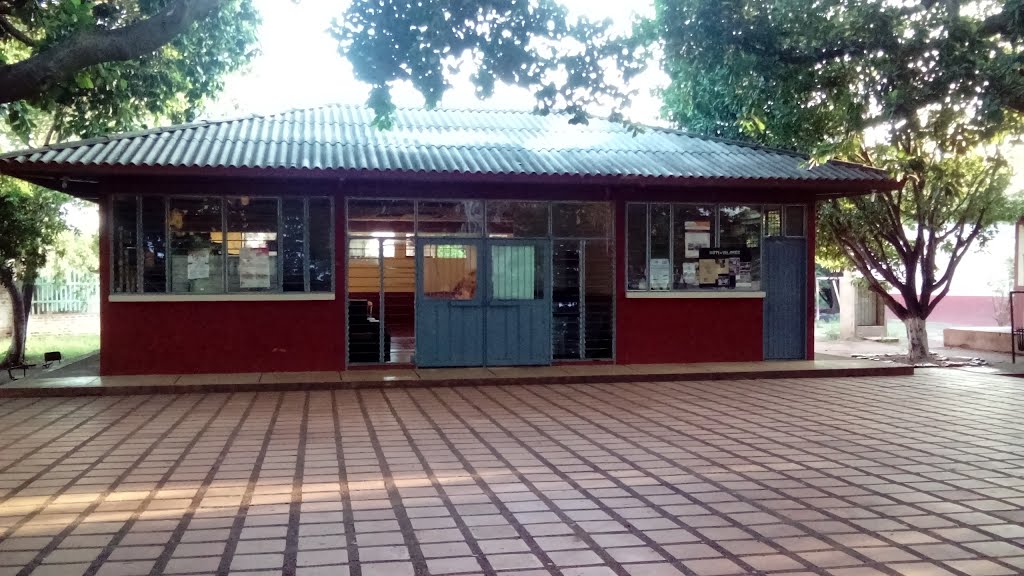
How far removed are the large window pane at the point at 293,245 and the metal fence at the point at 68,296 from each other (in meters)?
18.0

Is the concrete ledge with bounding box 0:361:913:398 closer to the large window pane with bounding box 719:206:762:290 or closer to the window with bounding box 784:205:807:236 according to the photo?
the large window pane with bounding box 719:206:762:290

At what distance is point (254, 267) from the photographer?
12320 millimetres

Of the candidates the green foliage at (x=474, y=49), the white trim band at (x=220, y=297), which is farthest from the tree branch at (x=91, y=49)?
the white trim band at (x=220, y=297)

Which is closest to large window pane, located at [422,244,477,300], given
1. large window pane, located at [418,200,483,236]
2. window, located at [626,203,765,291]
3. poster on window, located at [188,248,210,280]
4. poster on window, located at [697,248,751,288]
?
large window pane, located at [418,200,483,236]

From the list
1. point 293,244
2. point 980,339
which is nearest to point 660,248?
point 293,244

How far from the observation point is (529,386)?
11766 mm

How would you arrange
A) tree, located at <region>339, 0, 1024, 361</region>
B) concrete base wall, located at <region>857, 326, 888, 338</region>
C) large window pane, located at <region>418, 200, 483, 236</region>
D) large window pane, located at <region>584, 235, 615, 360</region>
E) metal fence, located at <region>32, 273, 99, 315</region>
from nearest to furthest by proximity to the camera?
tree, located at <region>339, 0, 1024, 361</region> → large window pane, located at <region>418, 200, 483, 236</region> → large window pane, located at <region>584, 235, 615, 360</region> → concrete base wall, located at <region>857, 326, 888, 338</region> → metal fence, located at <region>32, 273, 99, 315</region>

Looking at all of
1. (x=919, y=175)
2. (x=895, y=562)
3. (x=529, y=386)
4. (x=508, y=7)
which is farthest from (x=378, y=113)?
(x=919, y=175)

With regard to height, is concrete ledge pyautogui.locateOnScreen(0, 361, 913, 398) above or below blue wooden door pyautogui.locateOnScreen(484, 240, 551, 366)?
below

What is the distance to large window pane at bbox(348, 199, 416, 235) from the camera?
12.7 m

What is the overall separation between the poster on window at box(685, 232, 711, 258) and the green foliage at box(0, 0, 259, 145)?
777cm

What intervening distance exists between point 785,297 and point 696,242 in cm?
182

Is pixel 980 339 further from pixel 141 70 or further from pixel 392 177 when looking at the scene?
pixel 141 70

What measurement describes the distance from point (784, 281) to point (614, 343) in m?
3.06
